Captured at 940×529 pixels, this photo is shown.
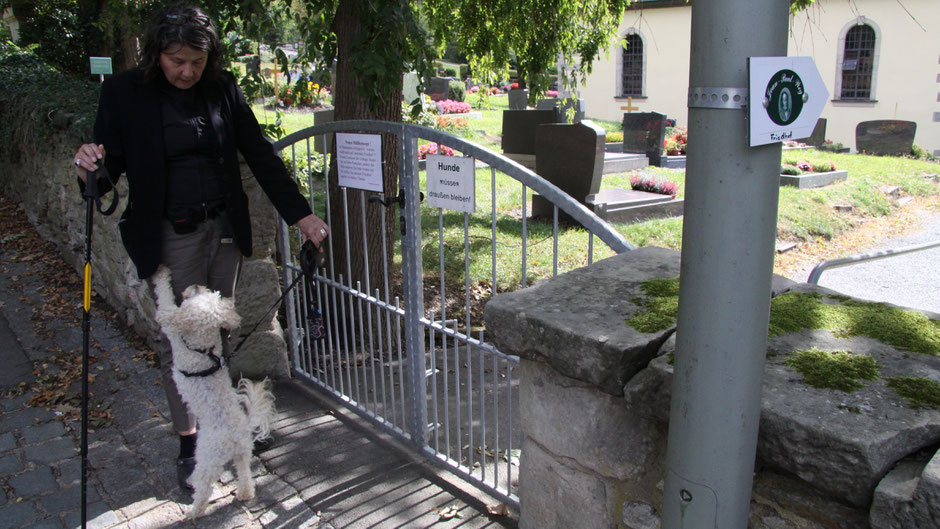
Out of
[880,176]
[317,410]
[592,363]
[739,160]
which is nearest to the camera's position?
[739,160]

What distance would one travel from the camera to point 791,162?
13945mm

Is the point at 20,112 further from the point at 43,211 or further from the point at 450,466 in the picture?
the point at 450,466

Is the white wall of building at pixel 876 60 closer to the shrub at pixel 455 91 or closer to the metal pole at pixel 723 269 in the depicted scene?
the shrub at pixel 455 91

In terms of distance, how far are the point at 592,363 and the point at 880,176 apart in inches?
567

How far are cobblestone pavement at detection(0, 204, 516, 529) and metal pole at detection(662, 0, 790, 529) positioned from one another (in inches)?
68.7

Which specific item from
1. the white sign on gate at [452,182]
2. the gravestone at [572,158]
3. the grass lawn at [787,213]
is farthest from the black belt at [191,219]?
the gravestone at [572,158]

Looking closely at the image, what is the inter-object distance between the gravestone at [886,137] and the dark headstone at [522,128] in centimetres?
1100

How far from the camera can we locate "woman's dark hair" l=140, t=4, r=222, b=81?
9.31 feet

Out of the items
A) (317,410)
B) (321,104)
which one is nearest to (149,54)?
(317,410)

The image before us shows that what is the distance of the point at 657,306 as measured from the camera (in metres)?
2.06

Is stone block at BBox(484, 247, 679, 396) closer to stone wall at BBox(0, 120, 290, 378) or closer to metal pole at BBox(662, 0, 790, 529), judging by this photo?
metal pole at BBox(662, 0, 790, 529)

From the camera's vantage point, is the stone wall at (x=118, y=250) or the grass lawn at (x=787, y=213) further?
the grass lawn at (x=787, y=213)

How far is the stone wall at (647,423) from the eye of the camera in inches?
54.8

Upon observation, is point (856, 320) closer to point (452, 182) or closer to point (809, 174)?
point (452, 182)
